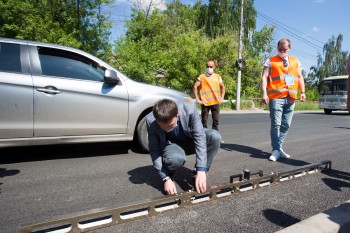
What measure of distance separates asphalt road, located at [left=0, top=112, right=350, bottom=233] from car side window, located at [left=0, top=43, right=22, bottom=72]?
1.27 m

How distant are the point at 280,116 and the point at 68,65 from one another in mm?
3273

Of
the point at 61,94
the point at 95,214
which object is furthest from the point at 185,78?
the point at 95,214

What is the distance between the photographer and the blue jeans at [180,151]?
8.35 feet

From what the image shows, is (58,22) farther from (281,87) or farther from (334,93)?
(334,93)

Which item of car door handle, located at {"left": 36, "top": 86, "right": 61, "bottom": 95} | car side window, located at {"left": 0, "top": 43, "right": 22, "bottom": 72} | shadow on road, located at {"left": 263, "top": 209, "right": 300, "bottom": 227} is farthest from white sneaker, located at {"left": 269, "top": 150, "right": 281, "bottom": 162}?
car side window, located at {"left": 0, "top": 43, "right": 22, "bottom": 72}

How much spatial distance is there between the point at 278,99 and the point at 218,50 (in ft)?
64.0

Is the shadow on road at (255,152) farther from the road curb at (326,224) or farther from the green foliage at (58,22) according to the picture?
the green foliage at (58,22)

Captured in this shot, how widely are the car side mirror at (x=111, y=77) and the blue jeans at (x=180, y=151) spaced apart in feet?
5.37

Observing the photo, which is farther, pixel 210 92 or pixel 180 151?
pixel 210 92

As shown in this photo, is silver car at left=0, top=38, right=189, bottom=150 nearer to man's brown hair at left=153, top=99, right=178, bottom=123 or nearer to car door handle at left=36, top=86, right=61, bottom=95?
car door handle at left=36, top=86, right=61, bottom=95

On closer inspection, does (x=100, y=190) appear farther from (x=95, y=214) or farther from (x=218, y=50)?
(x=218, y=50)

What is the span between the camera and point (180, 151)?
262cm

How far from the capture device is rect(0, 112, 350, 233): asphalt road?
2.21 meters

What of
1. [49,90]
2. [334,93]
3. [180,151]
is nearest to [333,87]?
[334,93]
